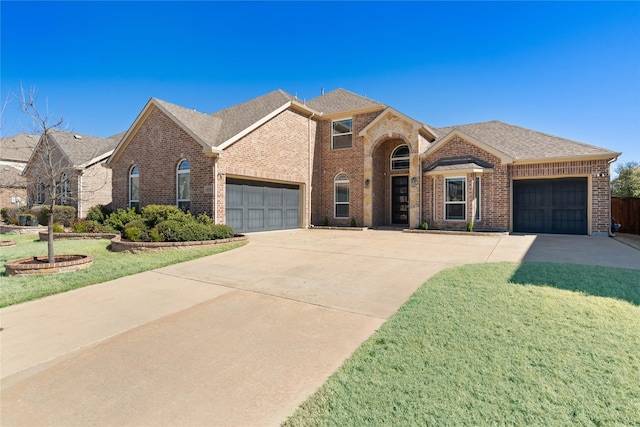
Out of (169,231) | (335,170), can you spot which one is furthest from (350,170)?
(169,231)

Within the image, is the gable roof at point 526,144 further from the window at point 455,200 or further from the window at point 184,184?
the window at point 184,184

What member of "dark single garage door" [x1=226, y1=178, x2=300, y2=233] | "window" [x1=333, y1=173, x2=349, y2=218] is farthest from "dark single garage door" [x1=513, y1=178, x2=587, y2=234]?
"dark single garage door" [x1=226, y1=178, x2=300, y2=233]

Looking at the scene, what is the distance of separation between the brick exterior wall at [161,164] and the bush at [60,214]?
13.6 ft

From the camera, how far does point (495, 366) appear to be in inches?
113

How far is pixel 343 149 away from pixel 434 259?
10.9m

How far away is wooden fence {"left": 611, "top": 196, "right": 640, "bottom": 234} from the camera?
14250mm

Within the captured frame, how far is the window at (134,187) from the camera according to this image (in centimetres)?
1539

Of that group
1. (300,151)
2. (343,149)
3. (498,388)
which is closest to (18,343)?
(498,388)

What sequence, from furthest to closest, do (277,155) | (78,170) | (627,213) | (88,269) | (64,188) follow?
(64,188)
(78,170)
(277,155)
(627,213)
(88,269)

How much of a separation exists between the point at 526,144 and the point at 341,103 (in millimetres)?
9661

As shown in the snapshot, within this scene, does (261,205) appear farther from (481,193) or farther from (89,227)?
(481,193)

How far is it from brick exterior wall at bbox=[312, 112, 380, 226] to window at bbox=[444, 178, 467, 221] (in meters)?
4.32

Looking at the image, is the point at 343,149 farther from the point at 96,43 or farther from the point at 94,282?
the point at 94,282

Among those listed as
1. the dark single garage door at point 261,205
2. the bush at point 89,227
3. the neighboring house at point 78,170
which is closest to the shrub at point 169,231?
the dark single garage door at point 261,205
